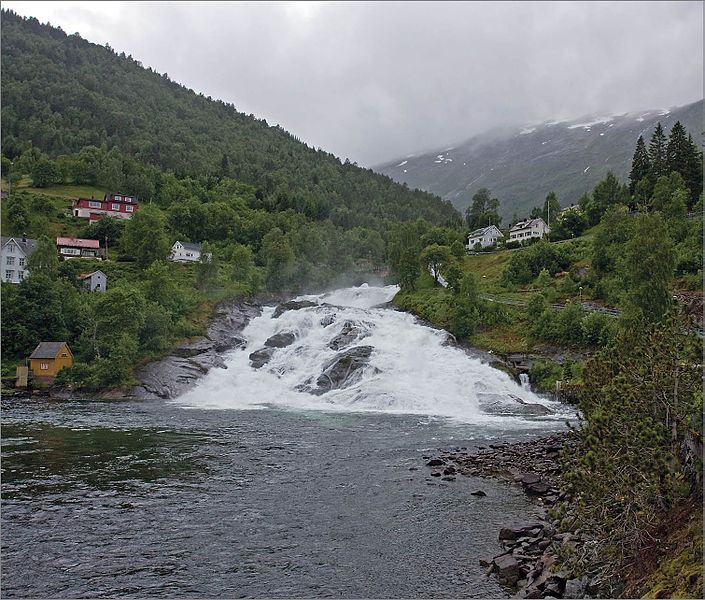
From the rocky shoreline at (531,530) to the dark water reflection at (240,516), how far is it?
568 millimetres

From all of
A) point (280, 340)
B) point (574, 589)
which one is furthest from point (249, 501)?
point (280, 340)

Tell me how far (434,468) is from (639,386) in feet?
43.1

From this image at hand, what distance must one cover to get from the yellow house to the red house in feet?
193

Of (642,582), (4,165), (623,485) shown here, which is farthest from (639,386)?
(4,165)

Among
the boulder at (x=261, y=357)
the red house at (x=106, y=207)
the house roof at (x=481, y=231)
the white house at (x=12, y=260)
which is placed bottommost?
the boulder at (x=261, y=357)

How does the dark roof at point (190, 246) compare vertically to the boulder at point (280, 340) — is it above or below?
above

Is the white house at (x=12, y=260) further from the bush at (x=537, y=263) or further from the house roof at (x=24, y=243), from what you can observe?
the bush at (x=537, y=263)

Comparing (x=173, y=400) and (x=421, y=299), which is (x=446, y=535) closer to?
(x=173, y=400)

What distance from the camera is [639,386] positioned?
13.6 metres

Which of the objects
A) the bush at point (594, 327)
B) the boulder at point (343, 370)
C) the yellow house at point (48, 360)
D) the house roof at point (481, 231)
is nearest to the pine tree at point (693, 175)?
the house roof at point (481, 231)

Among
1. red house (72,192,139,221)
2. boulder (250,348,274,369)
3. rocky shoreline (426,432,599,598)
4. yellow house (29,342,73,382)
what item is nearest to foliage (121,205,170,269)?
red house (72,192,139,221)

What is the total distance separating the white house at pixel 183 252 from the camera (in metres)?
96.9

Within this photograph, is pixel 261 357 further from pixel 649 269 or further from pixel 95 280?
pixel 649 269

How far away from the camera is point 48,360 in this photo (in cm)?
5153
